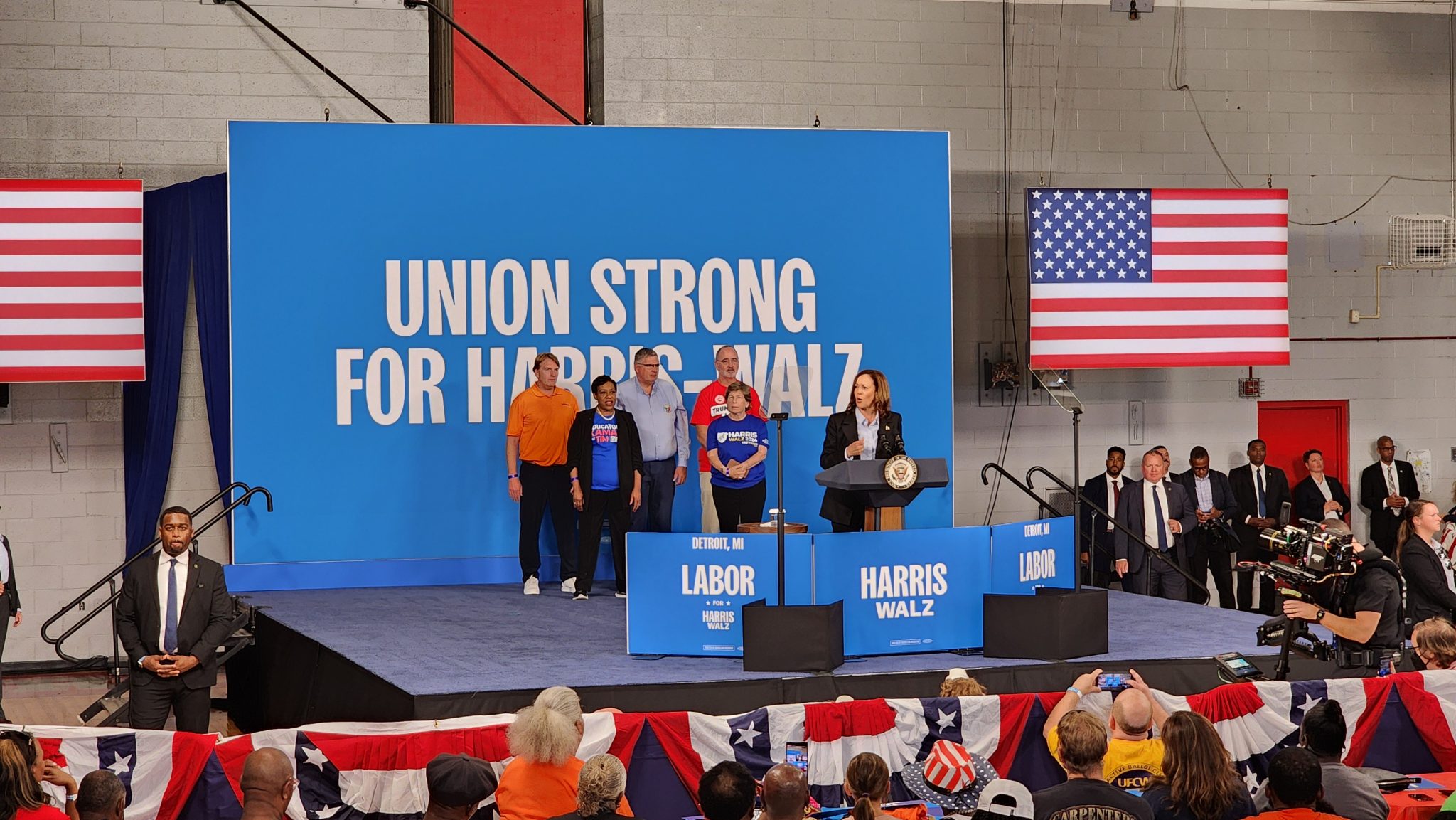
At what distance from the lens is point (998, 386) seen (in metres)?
15.1

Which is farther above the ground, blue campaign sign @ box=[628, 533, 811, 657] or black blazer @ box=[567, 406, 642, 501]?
black blazer @ box=[567, 406, 642, 501]

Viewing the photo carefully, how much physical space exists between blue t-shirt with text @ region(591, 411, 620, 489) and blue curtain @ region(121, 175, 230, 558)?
138 inches

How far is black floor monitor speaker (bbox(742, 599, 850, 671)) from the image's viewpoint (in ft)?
27.8

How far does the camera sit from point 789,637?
8.48 m

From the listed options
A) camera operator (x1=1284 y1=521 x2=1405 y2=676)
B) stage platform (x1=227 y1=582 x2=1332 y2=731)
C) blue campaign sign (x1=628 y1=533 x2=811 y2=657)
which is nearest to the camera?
camera operator (x1=1284 y1=521 x2=1405 y2=676)

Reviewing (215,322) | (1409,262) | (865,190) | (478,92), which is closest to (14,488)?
(215,322)

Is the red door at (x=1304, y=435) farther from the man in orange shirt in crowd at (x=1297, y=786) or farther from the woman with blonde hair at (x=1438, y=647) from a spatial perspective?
the man in orange shirt in crowd at (x=1297, y=786)

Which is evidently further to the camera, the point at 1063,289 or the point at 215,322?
the point at 1063,289

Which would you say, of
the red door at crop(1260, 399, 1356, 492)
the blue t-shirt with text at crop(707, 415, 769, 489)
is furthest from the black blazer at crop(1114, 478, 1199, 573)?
the blue t-shirt with text at crop(707, 415, 769, 489)

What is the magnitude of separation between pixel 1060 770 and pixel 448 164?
7.31 meters

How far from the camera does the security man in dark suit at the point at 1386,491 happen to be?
15492 millimetres

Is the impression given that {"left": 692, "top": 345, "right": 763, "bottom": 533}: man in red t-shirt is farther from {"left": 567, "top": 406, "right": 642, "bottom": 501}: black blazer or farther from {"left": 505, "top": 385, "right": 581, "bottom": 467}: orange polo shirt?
{"left": 505, "top": 385, "right": 581, "bottom": 467}: orange polo shirt

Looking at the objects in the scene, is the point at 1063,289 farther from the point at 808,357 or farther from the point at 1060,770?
the point at 1060,770

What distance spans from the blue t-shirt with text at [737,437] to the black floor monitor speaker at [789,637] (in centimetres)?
268
